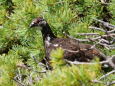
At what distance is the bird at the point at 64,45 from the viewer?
2836 millimetres

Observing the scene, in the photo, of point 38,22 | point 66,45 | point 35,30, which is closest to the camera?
point 66,45

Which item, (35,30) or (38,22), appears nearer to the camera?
(38,22)

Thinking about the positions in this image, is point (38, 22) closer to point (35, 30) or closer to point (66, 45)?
point (35, 30)

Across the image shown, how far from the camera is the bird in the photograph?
2836 millimetres

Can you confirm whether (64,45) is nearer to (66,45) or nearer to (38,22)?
(66,45)

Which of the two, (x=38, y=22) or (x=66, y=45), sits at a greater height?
(x=38, y=22)

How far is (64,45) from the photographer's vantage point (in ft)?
9.84

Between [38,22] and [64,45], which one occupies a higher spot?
[38,22]

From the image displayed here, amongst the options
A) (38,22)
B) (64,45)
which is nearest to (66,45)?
(64,45)

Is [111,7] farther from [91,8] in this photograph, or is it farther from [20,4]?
[20,4]

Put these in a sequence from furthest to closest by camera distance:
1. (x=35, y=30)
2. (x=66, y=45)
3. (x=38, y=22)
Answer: (x=35, y=30), (x=38, y=22), (x=66, y=45)

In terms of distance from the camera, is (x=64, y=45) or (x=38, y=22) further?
(x=38, y=22)

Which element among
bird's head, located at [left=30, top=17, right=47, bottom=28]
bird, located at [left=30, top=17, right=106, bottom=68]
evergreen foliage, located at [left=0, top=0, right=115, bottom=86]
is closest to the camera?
evergreen foliage, located at [left=0, top=0, right=115, bottom=86]

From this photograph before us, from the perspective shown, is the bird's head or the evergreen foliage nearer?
the evergreen foliage
